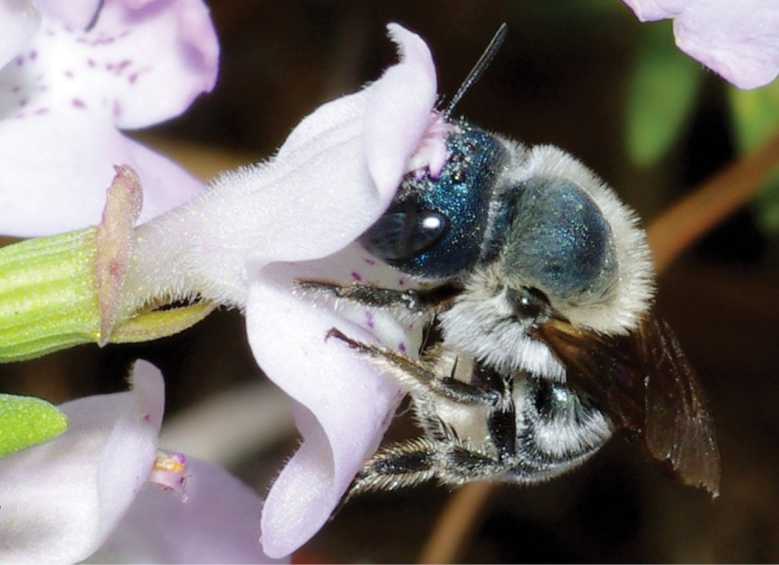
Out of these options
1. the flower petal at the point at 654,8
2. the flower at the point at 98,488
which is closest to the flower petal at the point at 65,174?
the flower at the point at 98,488

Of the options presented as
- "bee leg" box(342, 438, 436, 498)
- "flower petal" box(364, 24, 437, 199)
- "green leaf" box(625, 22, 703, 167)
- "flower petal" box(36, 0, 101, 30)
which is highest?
"flower petal" box(364, 24, 437, 199)

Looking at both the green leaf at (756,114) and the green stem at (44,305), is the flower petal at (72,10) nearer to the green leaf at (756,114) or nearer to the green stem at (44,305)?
the green stem at (44,305)

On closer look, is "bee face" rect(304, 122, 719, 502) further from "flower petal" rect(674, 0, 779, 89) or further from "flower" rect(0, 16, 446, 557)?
"flower petal" rect(674, 0, 779, 89)

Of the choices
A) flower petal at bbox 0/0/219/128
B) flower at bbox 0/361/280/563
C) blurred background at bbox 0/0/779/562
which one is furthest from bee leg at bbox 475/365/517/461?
blurred background at bbox 0/0/779/562

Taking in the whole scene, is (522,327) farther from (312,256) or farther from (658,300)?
(658,300)

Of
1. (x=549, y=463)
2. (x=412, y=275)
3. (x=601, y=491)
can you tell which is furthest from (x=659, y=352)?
(x=601, y=491)

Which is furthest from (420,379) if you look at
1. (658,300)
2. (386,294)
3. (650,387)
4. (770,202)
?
(658,300)

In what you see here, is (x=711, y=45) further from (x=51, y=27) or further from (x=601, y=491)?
(x=601, y=491)
